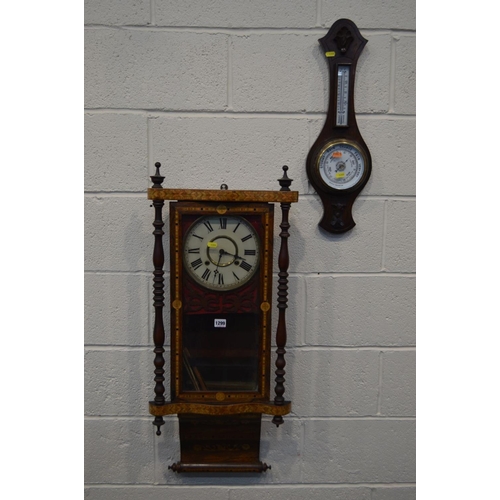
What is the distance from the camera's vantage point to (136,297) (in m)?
1.51

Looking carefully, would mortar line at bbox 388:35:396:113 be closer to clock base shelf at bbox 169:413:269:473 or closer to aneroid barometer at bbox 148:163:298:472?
aneroid barometer at bbox 148:163:298:472

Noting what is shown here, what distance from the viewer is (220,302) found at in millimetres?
1407

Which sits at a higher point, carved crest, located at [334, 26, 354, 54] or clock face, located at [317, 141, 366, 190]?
carved crest, located at [334, 26, 354, 54]

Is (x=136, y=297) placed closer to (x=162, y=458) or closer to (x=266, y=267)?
(x=266, y=267)

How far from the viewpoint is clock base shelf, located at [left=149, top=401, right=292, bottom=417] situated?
4.61 feet

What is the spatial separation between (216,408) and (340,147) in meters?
0.98

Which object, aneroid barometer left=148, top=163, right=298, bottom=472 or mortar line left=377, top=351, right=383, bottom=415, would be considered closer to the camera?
aneroid barometer left=148, top=163, right=298, bottom=472

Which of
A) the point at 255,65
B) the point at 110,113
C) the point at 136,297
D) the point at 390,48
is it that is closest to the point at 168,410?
the point at 136,297

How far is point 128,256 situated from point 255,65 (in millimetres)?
797

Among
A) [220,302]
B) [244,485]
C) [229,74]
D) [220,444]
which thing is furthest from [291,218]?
[244,485]

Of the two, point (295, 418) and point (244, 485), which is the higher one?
point (295, 418)

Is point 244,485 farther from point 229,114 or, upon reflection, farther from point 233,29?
point 233,29

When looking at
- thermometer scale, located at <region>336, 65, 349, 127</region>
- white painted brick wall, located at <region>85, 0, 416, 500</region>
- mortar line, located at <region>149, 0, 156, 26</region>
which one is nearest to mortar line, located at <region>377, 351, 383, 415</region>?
white painted brick wall, located at <region>85, 0, 416, 500</region>

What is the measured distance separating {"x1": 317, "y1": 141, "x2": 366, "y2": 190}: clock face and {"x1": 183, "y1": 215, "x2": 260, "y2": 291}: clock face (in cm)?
34
